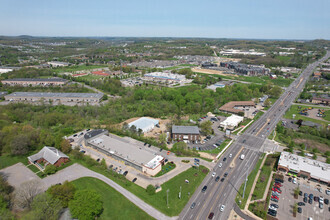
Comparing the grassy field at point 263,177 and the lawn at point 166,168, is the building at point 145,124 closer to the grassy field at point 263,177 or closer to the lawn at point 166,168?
the lawn at point 166,168

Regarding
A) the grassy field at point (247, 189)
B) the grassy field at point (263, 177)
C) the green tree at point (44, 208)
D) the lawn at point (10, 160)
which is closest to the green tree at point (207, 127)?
the grassy field at point (247, 189)

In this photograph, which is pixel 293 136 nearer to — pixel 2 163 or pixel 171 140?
pixel 171 140

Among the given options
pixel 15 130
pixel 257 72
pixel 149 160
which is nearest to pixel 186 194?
pixel 149 160

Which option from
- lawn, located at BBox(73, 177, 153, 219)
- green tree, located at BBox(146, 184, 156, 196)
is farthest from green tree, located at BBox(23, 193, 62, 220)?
green tree, located at BBox(146, 184, 156, 196)

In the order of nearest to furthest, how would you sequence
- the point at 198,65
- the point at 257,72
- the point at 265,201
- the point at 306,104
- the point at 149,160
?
the point at 265,201 → the point at 149,160 → the point at 306,104 → the point at 257,72 → the point at 198,65

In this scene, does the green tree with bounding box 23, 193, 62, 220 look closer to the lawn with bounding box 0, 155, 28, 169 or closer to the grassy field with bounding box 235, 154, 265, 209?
the lawn with bounding box 0, 155, 28, 169

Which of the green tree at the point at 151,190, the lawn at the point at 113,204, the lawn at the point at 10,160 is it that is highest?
the green tree at the point at 151,190
